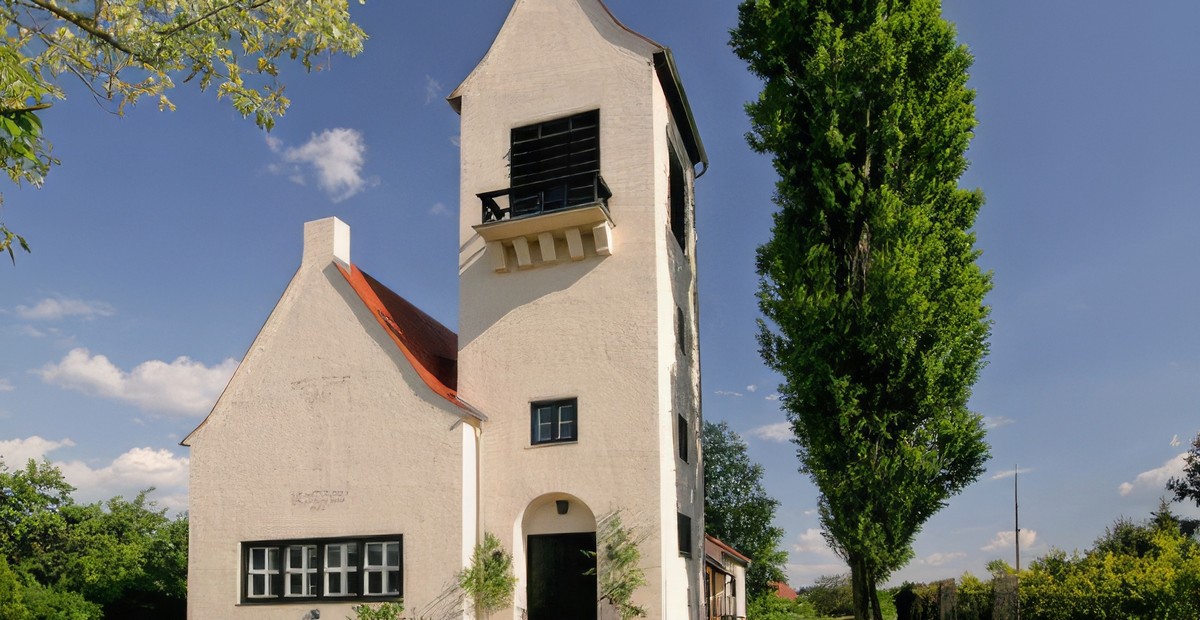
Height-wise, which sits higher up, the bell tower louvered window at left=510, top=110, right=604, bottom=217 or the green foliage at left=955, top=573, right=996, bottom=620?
the bell tower louvered window at left=510, top=110, right=604, bottom=217

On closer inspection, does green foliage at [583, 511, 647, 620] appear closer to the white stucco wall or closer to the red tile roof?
the white stucco wall

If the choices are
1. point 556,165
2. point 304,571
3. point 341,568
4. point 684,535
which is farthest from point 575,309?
point 304,571

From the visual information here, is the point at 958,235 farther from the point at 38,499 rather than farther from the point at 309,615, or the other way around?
the point at 38,499

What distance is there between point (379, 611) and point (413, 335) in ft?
21.7

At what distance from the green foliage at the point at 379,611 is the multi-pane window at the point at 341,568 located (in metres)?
0.50

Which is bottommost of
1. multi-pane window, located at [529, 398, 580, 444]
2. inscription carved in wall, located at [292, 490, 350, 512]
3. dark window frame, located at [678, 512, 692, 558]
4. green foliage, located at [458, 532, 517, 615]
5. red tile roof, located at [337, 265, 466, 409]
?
green foliage, located at [458, 532, 517, 615]

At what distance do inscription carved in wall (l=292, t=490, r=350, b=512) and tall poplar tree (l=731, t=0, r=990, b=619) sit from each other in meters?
9.65

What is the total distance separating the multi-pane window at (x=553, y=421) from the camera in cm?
1892

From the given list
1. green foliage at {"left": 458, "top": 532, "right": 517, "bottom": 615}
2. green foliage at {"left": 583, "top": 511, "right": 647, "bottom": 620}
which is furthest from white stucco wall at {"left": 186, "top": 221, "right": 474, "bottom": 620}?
green foliage at {"left": 583, "top": 511, "right": 647, "bottom": 620}

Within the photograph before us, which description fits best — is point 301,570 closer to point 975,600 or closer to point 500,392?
point 500,392

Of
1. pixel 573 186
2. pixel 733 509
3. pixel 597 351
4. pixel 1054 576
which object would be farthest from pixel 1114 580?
pixel 733 509

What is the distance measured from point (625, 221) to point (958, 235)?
7.03 m

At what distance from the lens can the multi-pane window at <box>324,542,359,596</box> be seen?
18.5 metres

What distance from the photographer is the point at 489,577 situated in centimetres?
1812
